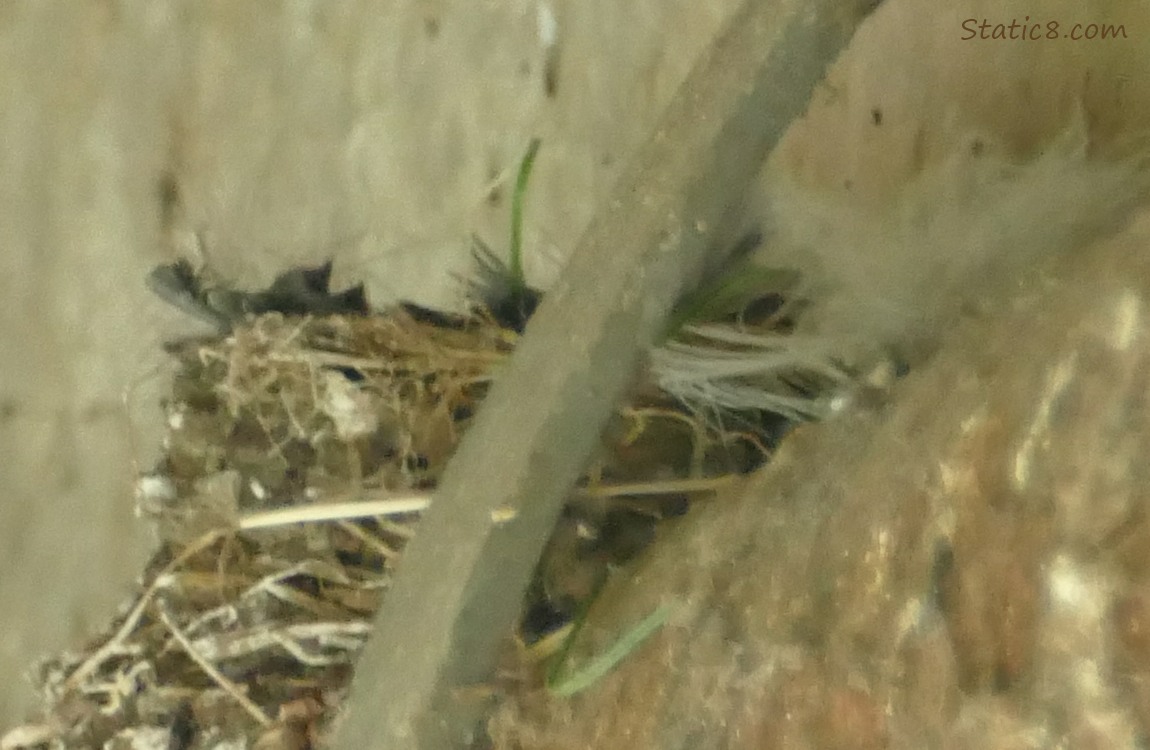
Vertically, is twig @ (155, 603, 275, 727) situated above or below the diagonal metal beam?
below

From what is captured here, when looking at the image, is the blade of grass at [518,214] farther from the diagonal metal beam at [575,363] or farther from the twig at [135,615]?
the twig at [135,615]

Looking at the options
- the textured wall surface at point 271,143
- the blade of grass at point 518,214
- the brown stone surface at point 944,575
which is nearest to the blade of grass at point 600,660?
the brown stone surface at point 944,575

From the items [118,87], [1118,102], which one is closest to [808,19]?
[1118,102]

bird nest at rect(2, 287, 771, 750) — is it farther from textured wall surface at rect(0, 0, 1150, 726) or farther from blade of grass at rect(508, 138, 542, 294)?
textured wall surface at rect(0, 0, 1150, 726)

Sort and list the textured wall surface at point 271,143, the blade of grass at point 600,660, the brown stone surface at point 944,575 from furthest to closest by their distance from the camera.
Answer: the textured wall surface at point 271,143
the blade of grass at point 600,660
the brown stone surface at point 944,575

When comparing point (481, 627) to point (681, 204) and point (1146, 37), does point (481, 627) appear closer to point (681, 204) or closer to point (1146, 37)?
point (681, 204)

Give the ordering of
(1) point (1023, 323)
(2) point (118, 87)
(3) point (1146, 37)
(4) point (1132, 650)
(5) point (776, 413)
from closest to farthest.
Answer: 1. (4) point (1132, 650)
2. (1) point (1023, 323)
3. (5) point (776, 413)
4. (3) point (1146, 37)
5. (2) point (118, 87)

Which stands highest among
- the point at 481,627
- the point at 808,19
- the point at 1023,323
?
the point at 808,19

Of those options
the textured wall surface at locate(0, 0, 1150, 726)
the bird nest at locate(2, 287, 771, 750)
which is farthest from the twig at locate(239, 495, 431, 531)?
the textured wall surface at locate(0, 0, 1150, 726)
